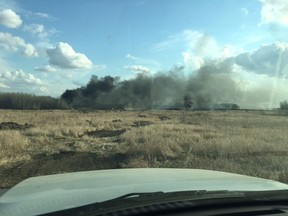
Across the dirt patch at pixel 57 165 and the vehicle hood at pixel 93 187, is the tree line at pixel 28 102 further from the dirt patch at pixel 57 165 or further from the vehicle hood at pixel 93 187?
the vehicle hood at pixel 93 187

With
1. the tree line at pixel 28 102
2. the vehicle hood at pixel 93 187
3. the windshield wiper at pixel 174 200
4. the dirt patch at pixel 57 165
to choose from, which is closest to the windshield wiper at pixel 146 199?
the windshield wiper at pixel 174 200

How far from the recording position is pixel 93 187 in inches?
142

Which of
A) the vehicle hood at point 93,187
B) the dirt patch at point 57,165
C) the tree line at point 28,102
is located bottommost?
the tree line at point 28,102

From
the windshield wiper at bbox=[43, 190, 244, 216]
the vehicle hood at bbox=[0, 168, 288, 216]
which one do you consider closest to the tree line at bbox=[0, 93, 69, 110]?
the vehicle hood at bbox=[0, 168, 288, 216]

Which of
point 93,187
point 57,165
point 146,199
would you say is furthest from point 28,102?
point 146,199

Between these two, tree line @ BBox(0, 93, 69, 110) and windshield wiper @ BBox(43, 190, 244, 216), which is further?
tree line @ BBox(0, 93, 69, 110)

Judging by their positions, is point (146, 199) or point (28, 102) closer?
point (146, 199)

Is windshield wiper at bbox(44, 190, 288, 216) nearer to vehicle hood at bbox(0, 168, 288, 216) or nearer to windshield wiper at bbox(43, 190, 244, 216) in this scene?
windshield wiper at bbox(43, 190, 244, 216)

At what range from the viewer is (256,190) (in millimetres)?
3520

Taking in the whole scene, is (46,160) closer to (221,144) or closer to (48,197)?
(221,144)

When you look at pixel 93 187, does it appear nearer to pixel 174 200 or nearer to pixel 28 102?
pixel 174 200

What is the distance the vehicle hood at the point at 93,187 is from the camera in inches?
118

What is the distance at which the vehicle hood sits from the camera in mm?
2997

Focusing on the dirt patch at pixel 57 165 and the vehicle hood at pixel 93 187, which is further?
the dirt patch at pixel 57 165
